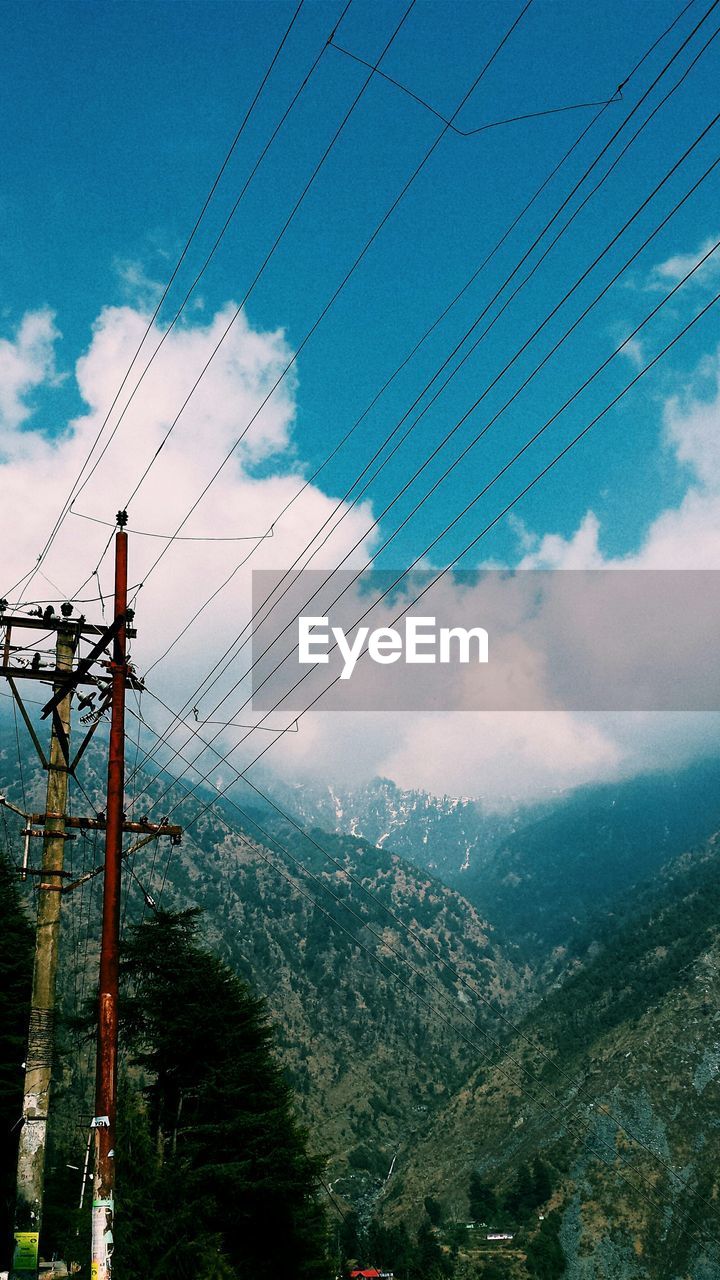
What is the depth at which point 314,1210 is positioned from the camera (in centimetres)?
4475

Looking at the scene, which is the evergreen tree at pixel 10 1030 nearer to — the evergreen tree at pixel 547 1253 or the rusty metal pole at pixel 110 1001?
the rusty metal pole at pixel 110 1001

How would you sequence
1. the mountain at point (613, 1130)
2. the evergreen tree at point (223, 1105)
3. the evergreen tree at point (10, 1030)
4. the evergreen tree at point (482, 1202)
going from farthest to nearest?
1. the evergreen tree at point (482, 1202)
2. the mountain at point (613, 1130)
3. the evergreen tree at point (223, 1105)
4. the evergreen tree at point (10, 1030)

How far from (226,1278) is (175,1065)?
28.2 meters

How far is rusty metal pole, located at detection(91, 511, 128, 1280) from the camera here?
1210cm

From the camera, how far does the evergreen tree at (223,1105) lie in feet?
124

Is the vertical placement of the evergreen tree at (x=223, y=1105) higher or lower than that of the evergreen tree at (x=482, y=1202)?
higher

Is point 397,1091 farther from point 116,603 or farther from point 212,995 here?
point 116,603

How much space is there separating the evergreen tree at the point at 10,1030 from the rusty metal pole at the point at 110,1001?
23.8 m

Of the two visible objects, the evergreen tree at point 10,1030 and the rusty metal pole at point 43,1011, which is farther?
the evergreen tree at point 10,1030

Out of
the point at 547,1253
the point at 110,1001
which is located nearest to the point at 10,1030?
the point at 110,1001

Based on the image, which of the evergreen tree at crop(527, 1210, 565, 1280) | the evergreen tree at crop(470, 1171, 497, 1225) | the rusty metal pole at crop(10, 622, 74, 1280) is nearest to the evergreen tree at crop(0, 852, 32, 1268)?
the rusty metal pole at crop(10, 622, 74, 1280)

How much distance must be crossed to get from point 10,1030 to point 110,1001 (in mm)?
30399

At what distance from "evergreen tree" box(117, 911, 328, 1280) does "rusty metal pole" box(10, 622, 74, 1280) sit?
1682cm

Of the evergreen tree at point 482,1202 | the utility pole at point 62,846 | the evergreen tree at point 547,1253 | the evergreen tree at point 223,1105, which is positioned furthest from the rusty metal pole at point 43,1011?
the evergreen tree at point 482,1202
